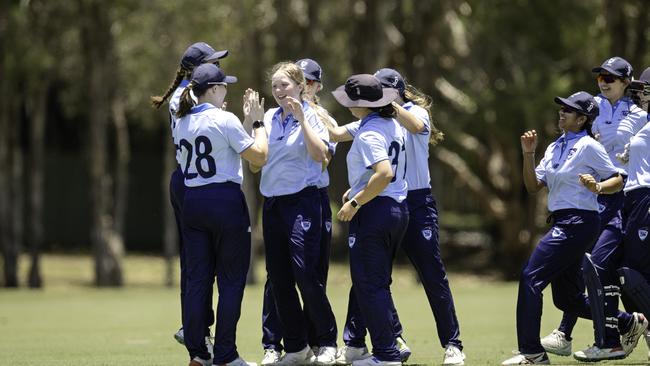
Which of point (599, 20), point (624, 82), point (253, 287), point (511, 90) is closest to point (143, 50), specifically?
point (253, 287)

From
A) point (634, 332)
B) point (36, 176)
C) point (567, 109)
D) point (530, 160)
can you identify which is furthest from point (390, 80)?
point (36, 176)

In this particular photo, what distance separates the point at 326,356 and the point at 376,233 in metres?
1.38

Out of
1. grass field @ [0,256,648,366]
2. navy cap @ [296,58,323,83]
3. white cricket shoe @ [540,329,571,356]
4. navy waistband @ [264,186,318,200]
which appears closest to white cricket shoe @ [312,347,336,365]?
grass field @ [0,256,648,366]

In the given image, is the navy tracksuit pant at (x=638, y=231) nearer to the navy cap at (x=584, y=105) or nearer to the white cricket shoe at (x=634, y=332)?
the white cricket shoe at (x=634, y=332)

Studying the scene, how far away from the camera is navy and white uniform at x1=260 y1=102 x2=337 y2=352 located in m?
9.74

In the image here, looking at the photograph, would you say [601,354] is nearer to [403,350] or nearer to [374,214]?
[403,350]

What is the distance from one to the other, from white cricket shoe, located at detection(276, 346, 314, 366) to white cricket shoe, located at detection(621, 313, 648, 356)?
115 inches

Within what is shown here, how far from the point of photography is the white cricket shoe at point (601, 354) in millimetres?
10078

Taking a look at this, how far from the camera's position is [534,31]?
28484mm

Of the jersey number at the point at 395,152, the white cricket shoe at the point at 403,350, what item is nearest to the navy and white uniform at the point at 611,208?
the white cricket shoe at the point at 403,350

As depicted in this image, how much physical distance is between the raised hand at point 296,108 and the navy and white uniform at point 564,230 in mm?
2256

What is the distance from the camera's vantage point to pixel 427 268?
997 cm

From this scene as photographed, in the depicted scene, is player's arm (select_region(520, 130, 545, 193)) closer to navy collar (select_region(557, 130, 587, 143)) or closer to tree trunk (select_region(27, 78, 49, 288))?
navy collar (select_region(557, 130, 587, 143))

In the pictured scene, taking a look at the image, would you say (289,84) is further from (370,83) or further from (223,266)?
(223,266)
